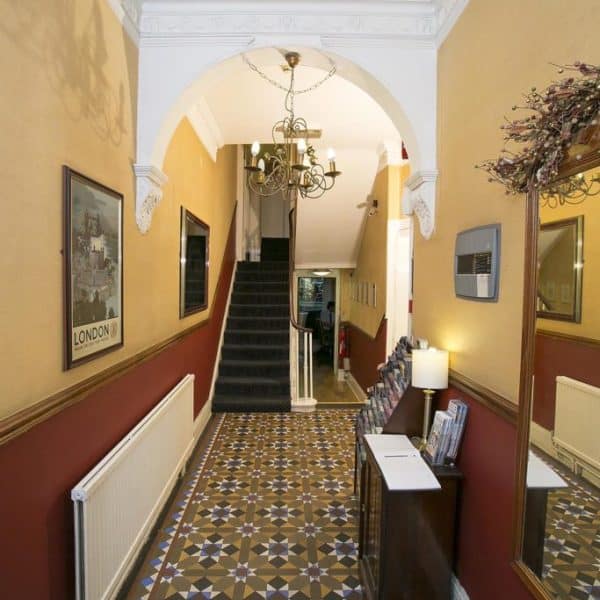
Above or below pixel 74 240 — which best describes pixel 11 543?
below

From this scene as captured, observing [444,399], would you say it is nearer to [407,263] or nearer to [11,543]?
[11,543]

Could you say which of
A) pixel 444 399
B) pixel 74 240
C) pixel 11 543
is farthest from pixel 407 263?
pixel 11 543

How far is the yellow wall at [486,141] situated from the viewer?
1.41 meters

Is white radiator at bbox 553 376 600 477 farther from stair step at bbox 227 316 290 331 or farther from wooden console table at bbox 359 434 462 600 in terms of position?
stair step at bbox 227 316 290 331

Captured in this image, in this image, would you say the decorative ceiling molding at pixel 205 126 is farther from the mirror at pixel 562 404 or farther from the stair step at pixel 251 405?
the mirror at pixel 562 404

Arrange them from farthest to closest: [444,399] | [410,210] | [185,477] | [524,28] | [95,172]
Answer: [185,477] → [410,210] → [444,399] → [95,172] → [524,28]

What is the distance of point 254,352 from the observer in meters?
5.85

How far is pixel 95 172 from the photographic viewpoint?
6.33 feet

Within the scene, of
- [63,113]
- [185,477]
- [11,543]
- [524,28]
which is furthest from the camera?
[185,477]

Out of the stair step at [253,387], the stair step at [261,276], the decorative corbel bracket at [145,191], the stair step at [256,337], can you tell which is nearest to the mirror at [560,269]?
the decorative corbel bracket at [145,191]

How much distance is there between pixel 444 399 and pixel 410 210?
1192 millimetres

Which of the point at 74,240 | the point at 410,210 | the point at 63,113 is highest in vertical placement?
the point at 63,113

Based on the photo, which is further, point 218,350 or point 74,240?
point 218,350

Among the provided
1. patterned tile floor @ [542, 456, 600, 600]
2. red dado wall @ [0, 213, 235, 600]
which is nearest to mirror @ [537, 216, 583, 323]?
patterned tile floor @ [542, 456, 600, 600]
